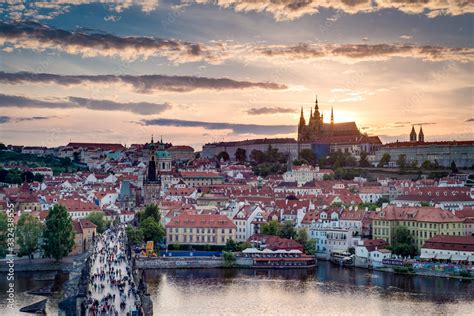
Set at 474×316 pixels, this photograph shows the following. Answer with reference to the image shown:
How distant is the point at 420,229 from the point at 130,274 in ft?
53.9

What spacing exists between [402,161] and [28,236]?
54.5 meters

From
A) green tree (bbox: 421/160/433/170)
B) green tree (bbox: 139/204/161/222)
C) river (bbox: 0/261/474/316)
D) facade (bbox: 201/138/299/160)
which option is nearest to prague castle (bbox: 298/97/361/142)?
facade (bbox: 201/138/299/160)

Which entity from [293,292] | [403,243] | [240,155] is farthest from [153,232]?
[240,155]

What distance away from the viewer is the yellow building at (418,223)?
38531 mm

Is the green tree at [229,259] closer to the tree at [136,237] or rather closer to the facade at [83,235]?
the tree at [136,237]

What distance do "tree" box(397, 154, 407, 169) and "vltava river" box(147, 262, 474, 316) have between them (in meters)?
47.1

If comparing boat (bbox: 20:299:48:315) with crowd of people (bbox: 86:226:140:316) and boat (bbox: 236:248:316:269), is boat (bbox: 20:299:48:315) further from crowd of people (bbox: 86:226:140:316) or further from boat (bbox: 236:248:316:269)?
boat (bbox: 236:248:316:269)

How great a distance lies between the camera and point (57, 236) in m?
35.4

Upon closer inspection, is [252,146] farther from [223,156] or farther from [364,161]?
[364,161]

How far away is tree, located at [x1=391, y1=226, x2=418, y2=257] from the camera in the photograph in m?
Answer: 37.0

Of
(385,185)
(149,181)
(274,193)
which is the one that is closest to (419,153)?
(385,185)

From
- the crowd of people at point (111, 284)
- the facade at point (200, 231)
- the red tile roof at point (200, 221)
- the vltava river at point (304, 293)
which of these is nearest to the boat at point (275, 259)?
the vltava river at point (304, 293)

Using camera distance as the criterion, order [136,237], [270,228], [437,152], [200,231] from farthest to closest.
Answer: [437,152]
[270,228]
[200,231]
[136,237]

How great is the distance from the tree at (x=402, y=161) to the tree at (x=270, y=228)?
40.8 meters
